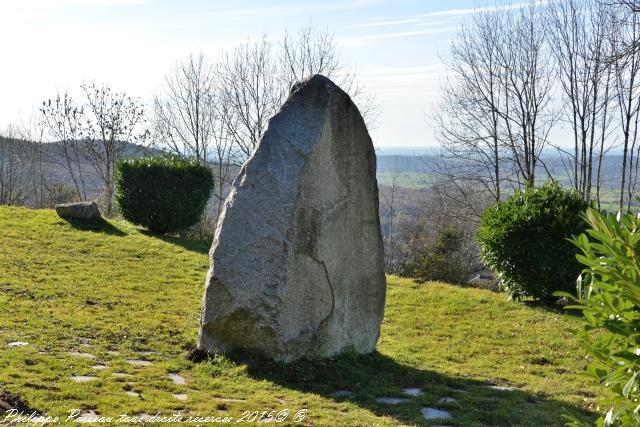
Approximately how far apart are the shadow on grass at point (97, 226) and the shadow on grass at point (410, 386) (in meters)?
11.1

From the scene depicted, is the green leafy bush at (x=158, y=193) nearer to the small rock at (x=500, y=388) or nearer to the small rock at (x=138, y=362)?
the small rock at (x=138, y=362)

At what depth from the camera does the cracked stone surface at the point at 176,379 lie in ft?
24.7

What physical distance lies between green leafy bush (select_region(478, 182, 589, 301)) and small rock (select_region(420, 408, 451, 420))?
21.5ft

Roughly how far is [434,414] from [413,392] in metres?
0.85

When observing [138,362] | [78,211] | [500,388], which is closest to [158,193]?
[78,211]

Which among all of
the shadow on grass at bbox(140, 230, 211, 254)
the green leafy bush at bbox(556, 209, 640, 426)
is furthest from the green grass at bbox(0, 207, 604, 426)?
the shadow on grass at bbox(140, 230, 211, 254)

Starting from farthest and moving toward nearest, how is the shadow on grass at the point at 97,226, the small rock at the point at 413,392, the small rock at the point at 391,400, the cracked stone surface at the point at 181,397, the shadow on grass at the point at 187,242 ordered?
1. the shadow on grass at the point at 97,226
2. the shadow on grass at the point at 187,242
3. the small rock at the point at 413,392
4. the small rock at the point at 391,400
5. the cracked stone surface at the point at 181,397

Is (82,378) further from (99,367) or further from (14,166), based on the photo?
(14,166)

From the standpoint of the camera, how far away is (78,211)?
747 inches

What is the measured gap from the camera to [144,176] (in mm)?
19594

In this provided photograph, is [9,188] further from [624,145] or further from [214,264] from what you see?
[214,264]

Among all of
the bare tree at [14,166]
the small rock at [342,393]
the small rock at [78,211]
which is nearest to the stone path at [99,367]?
the small rock at [342,393]

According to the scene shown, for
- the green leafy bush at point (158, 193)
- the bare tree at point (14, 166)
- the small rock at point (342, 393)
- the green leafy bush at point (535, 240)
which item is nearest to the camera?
the small rock at point (342, 393)

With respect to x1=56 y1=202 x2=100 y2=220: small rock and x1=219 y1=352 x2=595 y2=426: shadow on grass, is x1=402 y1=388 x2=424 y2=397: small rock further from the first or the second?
x1=56 y1=202 x2=100 y2=220: small rock
